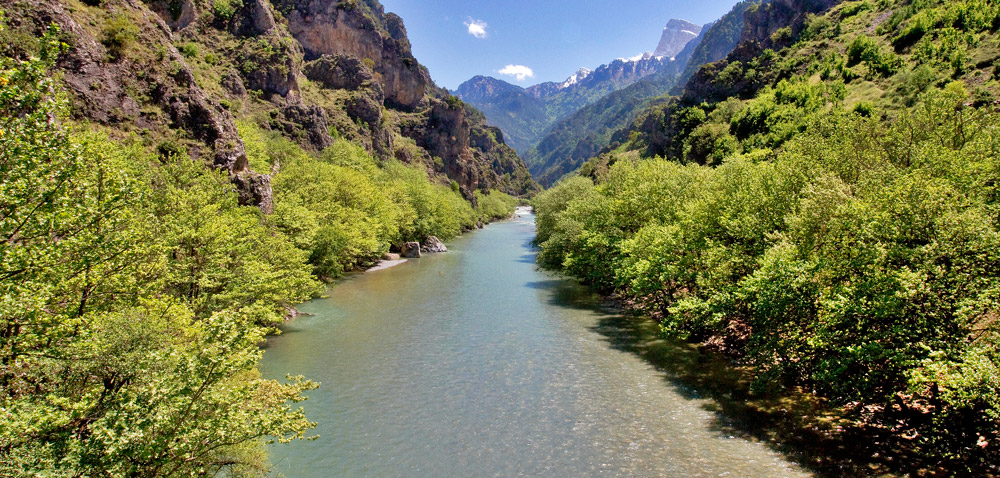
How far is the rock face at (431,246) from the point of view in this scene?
7578cm

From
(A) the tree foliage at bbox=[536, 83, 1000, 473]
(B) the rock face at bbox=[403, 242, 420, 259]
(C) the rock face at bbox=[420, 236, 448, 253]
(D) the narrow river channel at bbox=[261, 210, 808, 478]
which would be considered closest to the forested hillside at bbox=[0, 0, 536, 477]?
(D) the narrow river channel at bbox=[261, 210, 808, 478]

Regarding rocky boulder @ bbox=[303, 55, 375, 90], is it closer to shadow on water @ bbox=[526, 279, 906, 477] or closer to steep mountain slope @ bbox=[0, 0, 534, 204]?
steep mountain slope @ bbox=[0, 0, 534, 204]

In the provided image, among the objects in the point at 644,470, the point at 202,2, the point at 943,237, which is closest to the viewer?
the point at 943,237

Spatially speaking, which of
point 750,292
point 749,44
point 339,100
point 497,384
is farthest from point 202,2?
point 749,44

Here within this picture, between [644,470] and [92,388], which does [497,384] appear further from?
[92,388]

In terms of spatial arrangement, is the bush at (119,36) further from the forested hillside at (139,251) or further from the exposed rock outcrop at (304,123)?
the exposed rock outcrop at (304,123)

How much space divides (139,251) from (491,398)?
50.2 ft

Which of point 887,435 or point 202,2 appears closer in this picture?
point 887,435

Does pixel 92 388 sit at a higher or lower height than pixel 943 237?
lower

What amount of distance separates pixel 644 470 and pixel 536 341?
14.8m

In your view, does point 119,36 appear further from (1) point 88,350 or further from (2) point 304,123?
(2) point 304,123

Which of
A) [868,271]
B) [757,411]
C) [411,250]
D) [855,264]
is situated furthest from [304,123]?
[868,271]

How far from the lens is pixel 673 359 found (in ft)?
89.6

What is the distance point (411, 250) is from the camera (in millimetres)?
70750
